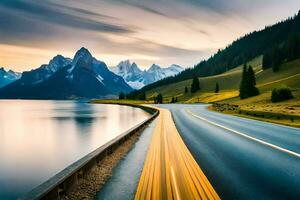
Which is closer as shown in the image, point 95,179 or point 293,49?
point 95,179

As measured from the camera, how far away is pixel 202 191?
7.62 m

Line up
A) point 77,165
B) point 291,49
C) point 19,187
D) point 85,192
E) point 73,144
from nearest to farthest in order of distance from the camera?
point 85,192 < point 77,165 < point 19,187 < point 73,144 < point 291,49

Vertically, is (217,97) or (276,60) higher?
(276,60)

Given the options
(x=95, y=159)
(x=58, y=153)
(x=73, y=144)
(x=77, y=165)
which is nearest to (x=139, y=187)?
(x=77, y=165)

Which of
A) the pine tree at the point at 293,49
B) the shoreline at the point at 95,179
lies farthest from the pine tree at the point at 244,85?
the shoreline at the point at 95,179

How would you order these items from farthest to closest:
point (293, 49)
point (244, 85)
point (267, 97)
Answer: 1. point (293, 49)
2. point (244, 85)
3. point (267, 97)

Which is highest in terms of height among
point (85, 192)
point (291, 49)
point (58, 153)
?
point (291, 49)

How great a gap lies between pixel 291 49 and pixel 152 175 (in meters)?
161

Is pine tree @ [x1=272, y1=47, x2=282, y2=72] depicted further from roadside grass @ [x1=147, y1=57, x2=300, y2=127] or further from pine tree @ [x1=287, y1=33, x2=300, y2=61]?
pine tree @ [x1=287, y1=33, x2=300, y2=61]

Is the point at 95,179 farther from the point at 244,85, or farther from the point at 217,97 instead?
the point at 217,97

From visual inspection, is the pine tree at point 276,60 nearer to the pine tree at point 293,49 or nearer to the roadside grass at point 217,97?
the pine tree at point 293,49

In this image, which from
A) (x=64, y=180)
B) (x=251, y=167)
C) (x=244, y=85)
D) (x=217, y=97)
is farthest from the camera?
(x=217, y=97)

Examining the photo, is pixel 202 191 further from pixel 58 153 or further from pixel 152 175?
pixel 58 153

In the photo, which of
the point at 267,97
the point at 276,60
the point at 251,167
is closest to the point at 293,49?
the point at 276,60
